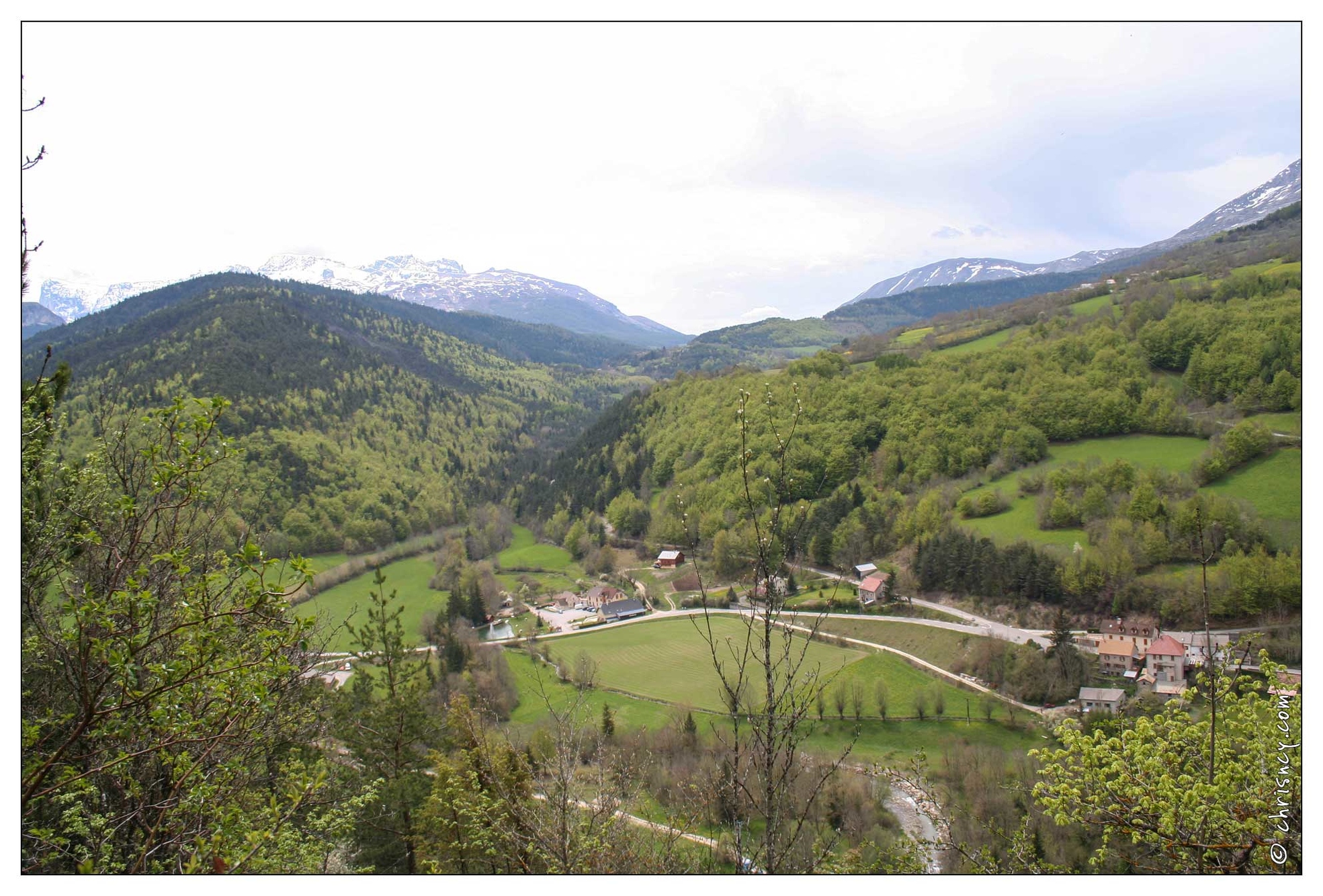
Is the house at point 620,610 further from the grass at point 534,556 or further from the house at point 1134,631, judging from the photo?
the house at point 1134,631

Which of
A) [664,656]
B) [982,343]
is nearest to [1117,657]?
[664,656]

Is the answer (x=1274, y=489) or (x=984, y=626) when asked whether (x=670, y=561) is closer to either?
(x=984, y=626)

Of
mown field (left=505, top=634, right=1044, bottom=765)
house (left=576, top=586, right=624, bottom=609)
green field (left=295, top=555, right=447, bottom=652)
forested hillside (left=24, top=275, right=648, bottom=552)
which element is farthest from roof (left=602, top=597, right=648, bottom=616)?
forested hillside (left=24, top=275, right=648, bottom=552)

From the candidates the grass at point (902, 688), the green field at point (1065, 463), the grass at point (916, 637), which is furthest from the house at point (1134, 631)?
the grass at point (902, 688)

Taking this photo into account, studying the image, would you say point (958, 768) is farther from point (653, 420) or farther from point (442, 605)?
point (653, 420)

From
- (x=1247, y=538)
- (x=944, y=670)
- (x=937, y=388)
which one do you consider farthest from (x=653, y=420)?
(x=1247, y=538)

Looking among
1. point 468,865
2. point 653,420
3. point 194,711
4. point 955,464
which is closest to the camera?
point 194,711
